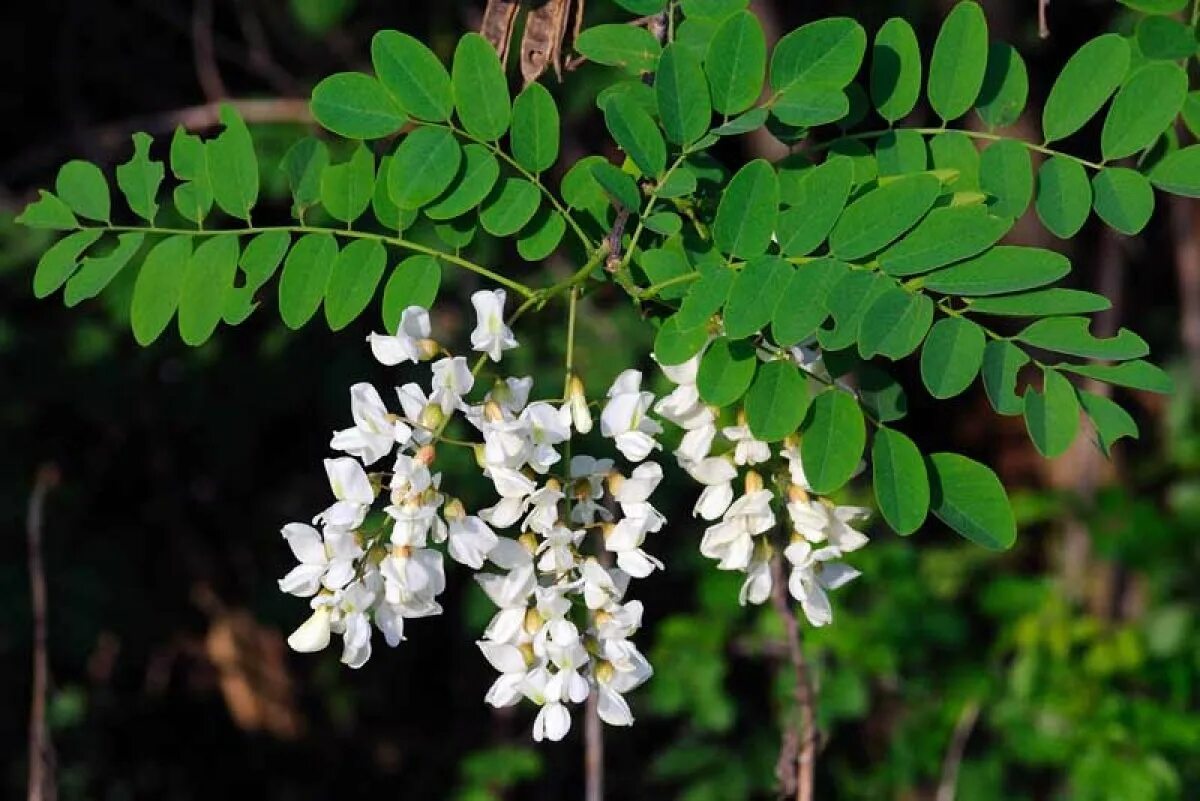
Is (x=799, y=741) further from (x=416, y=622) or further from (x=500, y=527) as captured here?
(x=416, y=622)

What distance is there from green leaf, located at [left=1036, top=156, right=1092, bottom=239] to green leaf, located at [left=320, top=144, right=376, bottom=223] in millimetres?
484

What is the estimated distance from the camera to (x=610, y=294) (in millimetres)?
2469

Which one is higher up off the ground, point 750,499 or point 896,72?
point 896,72

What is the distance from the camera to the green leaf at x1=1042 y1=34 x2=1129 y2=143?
3.64ft

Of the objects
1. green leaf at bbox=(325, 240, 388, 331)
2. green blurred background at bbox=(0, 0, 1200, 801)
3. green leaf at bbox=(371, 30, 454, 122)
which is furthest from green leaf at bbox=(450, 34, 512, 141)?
green blurred background at bbox=(0, 0, 1200, 801)

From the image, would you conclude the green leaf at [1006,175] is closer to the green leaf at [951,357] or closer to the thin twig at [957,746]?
the green leaf at [951,357]

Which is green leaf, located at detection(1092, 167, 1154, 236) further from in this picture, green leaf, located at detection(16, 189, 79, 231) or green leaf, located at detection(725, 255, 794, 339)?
green leaf, located at detection(16, 189, 79, 231)

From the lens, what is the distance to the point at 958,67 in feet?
3.69

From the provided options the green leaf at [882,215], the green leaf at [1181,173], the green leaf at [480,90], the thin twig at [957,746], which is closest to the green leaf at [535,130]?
the green leaf at [480,90]

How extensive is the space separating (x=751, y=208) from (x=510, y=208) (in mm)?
181

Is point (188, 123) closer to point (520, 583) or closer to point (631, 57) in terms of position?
point (631, 57)

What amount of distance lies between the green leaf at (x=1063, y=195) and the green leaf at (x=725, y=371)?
276 millimetres

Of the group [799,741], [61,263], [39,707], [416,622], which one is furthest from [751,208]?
[416,622]

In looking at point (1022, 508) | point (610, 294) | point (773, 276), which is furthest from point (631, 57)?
point (1022, 508)
